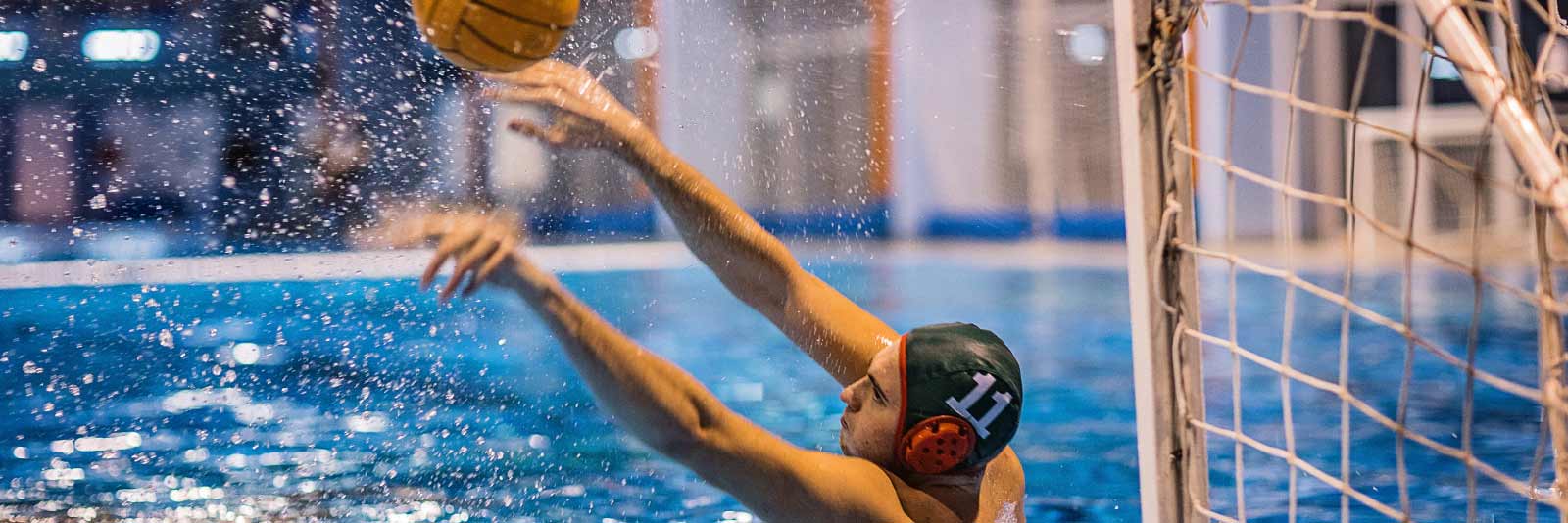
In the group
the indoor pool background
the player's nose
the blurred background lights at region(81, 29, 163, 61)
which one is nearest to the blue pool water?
the indoor pool background

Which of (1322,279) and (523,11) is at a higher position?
(523,11)

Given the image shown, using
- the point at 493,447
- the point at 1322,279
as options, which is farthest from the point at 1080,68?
the point at 493,447

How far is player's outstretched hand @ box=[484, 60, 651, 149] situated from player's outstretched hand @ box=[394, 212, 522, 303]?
435 millimetres

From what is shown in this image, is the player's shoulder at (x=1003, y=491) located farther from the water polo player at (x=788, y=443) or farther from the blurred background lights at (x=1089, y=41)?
the blurred background lights at (x=1089, y=41)

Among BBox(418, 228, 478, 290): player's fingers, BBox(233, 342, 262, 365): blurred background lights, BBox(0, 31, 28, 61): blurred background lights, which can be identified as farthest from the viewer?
BBox(0, 31, 28, 61): blurred background lights

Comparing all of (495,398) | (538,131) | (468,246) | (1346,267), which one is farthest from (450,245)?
(495,398)

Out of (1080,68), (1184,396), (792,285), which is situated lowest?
(1184,396)

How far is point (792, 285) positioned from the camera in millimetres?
2213

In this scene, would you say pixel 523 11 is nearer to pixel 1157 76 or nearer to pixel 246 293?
pixel 1157 76

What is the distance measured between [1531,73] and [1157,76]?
451mm

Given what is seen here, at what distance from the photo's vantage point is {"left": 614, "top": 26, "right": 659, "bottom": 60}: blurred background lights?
11.3 m

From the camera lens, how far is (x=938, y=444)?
1.67 m

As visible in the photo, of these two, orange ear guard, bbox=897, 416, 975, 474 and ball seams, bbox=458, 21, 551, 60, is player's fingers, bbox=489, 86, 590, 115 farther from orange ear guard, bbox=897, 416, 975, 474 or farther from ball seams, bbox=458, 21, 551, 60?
orange ear guard, bbox=897, 416, 975, 474

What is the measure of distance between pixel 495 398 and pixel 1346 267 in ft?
12.0
